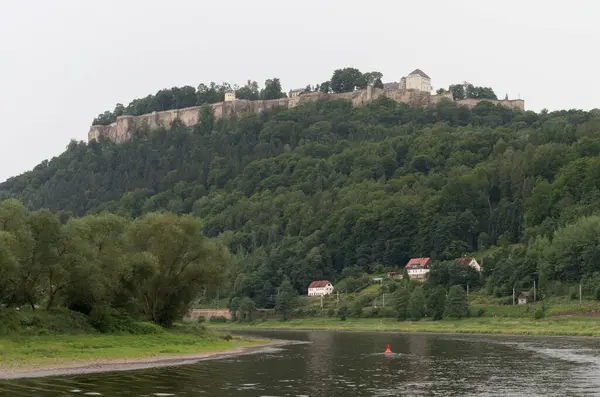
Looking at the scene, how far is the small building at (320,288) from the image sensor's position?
15388cm

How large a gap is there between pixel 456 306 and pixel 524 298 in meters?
9.76

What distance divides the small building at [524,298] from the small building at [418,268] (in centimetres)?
3380

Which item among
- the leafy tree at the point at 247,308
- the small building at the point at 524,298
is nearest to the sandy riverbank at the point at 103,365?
the small building at the point at 524,298

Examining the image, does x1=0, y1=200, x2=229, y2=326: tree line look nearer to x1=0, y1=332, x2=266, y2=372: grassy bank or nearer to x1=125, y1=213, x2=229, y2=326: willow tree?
x1=125, y1=213, x2=229, y2=326: willow tree

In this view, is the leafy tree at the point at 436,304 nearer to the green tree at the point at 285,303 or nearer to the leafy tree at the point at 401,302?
the leafy tree at the point at 401,302

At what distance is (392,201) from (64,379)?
442 feet

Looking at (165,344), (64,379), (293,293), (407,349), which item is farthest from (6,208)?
(293,293)

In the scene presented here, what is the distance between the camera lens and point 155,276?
7088 cm

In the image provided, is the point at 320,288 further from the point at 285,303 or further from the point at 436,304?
the point at 436,304

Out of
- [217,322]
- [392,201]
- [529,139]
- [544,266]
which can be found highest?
[529,139]

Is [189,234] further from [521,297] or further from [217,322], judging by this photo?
[217,322]

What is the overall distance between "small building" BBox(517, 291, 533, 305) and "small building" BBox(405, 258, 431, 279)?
33798 millimetres

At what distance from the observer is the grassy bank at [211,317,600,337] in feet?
310

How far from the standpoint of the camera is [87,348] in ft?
181
